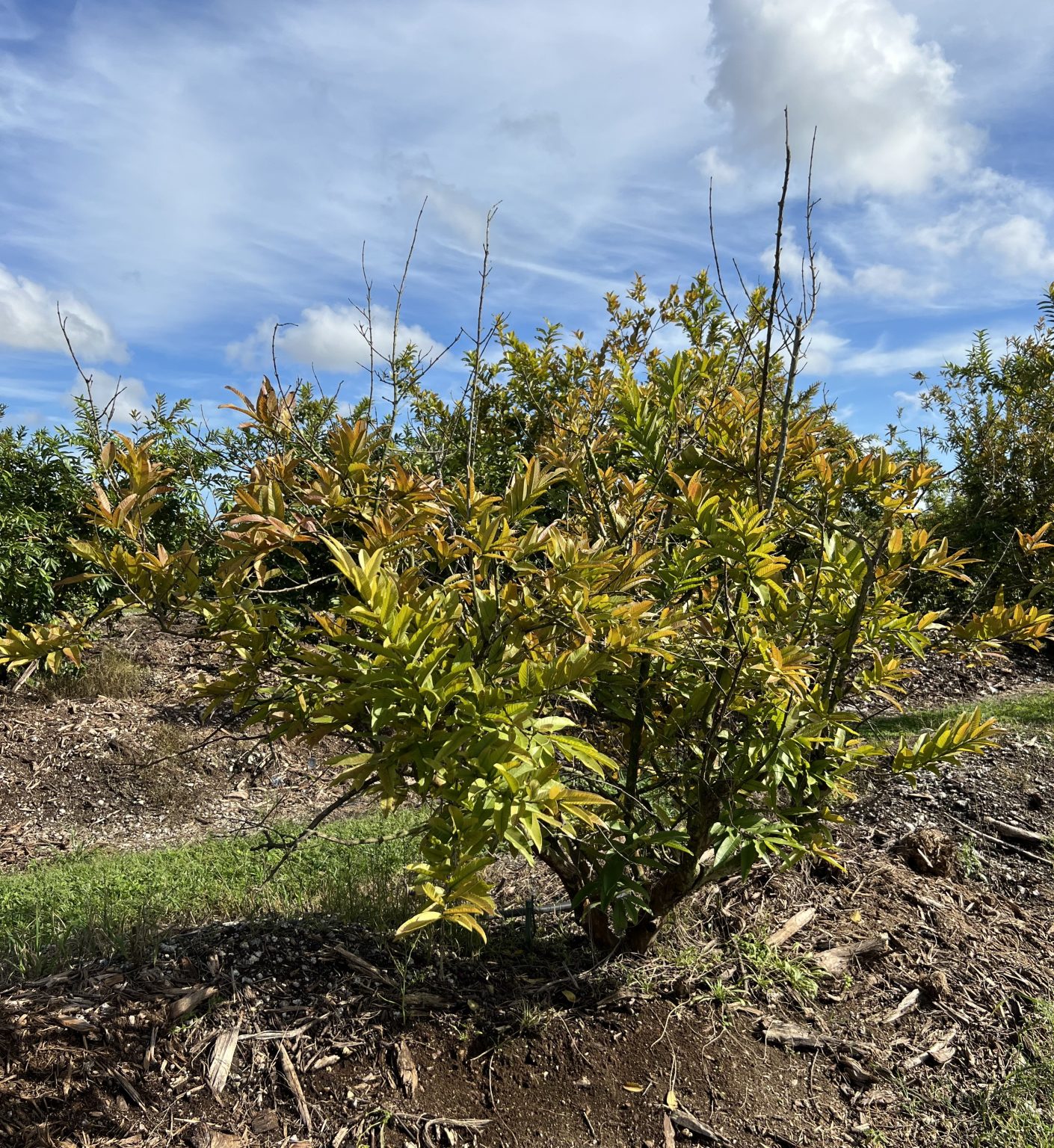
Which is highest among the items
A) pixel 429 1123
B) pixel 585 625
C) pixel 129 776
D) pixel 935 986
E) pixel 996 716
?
pixel 585 625

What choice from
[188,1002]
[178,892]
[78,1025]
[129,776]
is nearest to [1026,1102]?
[188,1002]

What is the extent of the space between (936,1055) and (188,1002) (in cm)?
247

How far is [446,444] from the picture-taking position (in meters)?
2.63

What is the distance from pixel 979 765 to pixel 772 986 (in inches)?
105

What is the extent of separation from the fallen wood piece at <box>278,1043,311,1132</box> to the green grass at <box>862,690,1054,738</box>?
153 inches

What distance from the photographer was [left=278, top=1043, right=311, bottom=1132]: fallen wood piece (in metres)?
2.33

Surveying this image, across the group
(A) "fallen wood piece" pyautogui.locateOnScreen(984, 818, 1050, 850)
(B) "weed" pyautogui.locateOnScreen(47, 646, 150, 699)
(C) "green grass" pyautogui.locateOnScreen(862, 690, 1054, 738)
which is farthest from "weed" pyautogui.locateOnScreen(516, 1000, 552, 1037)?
(B) "weed" pyautogui.locateOnScreen(47, 646, 150, 699)

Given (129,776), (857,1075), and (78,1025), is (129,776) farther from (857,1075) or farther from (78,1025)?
(857,1075)

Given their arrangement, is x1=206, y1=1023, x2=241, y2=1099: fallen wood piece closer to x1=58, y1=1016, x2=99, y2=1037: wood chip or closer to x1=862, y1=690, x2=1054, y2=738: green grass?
x1=58, y1=1016, x2=99, y2=1037: wood chip

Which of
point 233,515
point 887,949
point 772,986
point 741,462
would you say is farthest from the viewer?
point 887,949

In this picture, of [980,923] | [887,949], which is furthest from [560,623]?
[980,923]

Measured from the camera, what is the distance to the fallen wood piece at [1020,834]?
4.14 metres

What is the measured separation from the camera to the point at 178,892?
425 cm

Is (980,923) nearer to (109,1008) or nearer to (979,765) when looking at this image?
(979,765)
